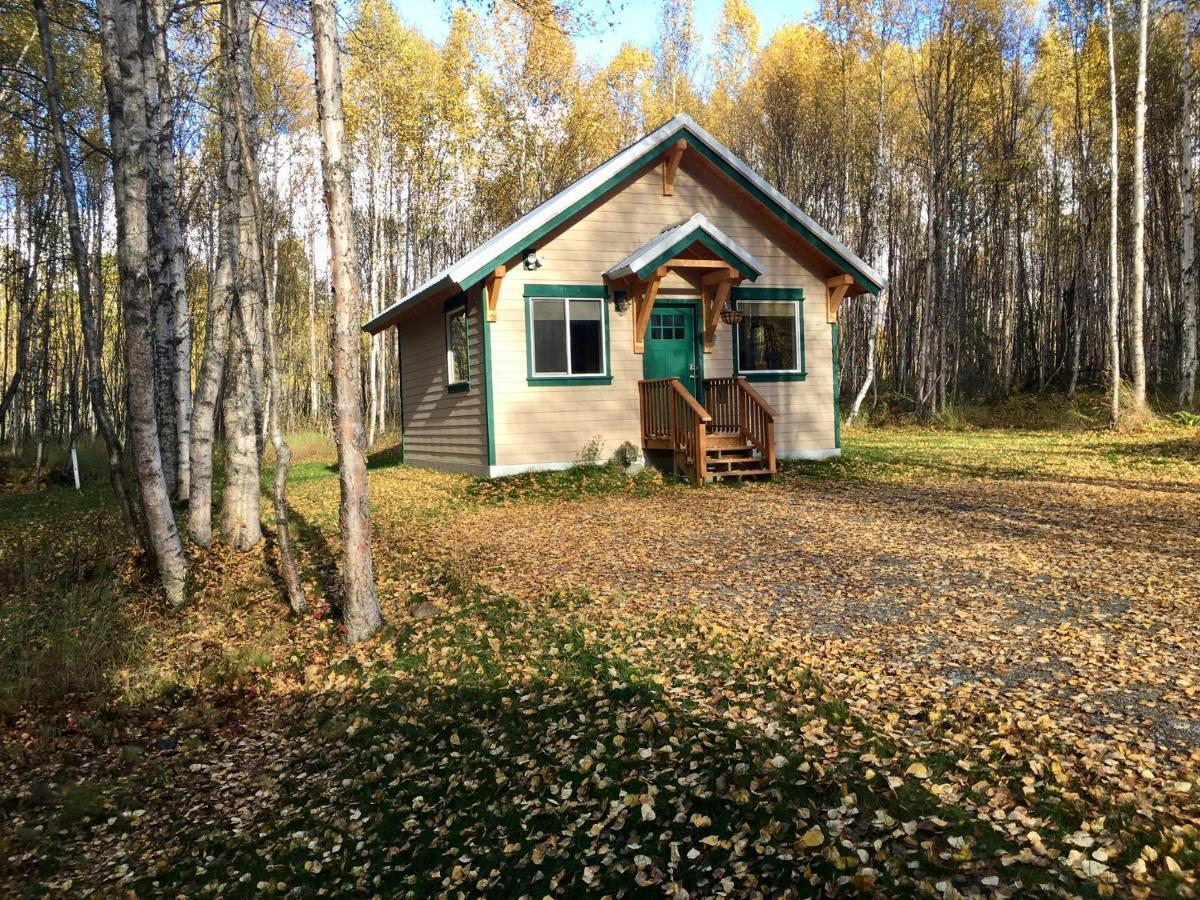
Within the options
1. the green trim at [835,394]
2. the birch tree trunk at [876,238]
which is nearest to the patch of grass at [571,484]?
Answer: the green trim at [835,394]

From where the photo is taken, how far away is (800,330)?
14297 millimetres

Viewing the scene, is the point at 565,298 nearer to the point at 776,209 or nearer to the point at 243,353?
the point at 776,209

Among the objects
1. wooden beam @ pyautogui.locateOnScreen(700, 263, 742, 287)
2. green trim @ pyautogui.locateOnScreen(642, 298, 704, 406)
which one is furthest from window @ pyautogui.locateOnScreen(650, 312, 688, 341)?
wooden beam @ pyautogui.locateOnScreen(700, 263, 742, 287)

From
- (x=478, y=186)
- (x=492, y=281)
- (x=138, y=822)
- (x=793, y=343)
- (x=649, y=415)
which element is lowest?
(x=138, y=822)

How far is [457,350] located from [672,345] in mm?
4115

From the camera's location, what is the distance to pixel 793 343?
14.3 meters

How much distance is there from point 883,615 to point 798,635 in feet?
2.46

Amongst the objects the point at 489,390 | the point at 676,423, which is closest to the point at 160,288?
the point at 489,390

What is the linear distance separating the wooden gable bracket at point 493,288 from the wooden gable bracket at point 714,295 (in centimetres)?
373

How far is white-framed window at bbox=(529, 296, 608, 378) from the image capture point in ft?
41.5

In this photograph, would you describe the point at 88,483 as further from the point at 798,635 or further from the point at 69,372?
the point at 798,635

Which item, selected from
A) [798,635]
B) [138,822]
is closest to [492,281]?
[798,635]

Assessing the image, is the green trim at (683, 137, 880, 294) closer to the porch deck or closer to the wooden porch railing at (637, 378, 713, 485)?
the porch deck

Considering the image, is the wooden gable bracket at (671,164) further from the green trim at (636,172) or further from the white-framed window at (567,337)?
the white-framed window at (567,337)
